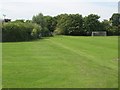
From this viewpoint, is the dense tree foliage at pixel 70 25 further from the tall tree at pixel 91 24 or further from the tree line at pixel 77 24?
the tall tree at pixel 91 24

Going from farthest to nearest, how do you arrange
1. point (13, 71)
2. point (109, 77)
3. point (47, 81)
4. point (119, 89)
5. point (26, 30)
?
1. point (26, 30)
2. point (13, 71)
3. point (109, 77)
4. point (47, 81)
5. point (119, 89)

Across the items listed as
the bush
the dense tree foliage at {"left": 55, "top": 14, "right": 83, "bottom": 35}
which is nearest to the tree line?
the dense tree foliage at {"left": 55, "top": 14, "right": 83, "bottom": 35}

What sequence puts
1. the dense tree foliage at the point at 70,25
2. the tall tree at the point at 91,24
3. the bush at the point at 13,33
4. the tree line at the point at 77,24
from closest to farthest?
the bush at the point at 13,33 < the tree line at the point at 77,24 < the dense tree foliage at the point at 70,25 < the tall tree at the point at 91,24

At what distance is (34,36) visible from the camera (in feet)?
240

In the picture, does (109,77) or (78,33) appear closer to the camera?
(109,77)

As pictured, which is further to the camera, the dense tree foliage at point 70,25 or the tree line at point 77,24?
the dense tree foliage at point 70,25

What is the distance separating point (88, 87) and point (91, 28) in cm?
11876

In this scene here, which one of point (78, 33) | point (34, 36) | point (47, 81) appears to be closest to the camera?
point (47, 81)

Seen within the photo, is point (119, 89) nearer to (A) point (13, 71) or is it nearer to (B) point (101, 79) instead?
(B) point (101, 79)

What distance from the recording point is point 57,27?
132 m

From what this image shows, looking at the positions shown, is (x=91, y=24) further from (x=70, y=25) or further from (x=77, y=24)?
(x=70, y=25)

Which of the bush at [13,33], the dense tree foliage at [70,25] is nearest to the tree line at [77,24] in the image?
the dense tree foliage at [70,25]

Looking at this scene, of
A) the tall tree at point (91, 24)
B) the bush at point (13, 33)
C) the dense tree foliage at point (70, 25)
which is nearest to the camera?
the bush at point (13, 33)

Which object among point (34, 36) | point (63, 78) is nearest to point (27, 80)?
point (63, 78)
